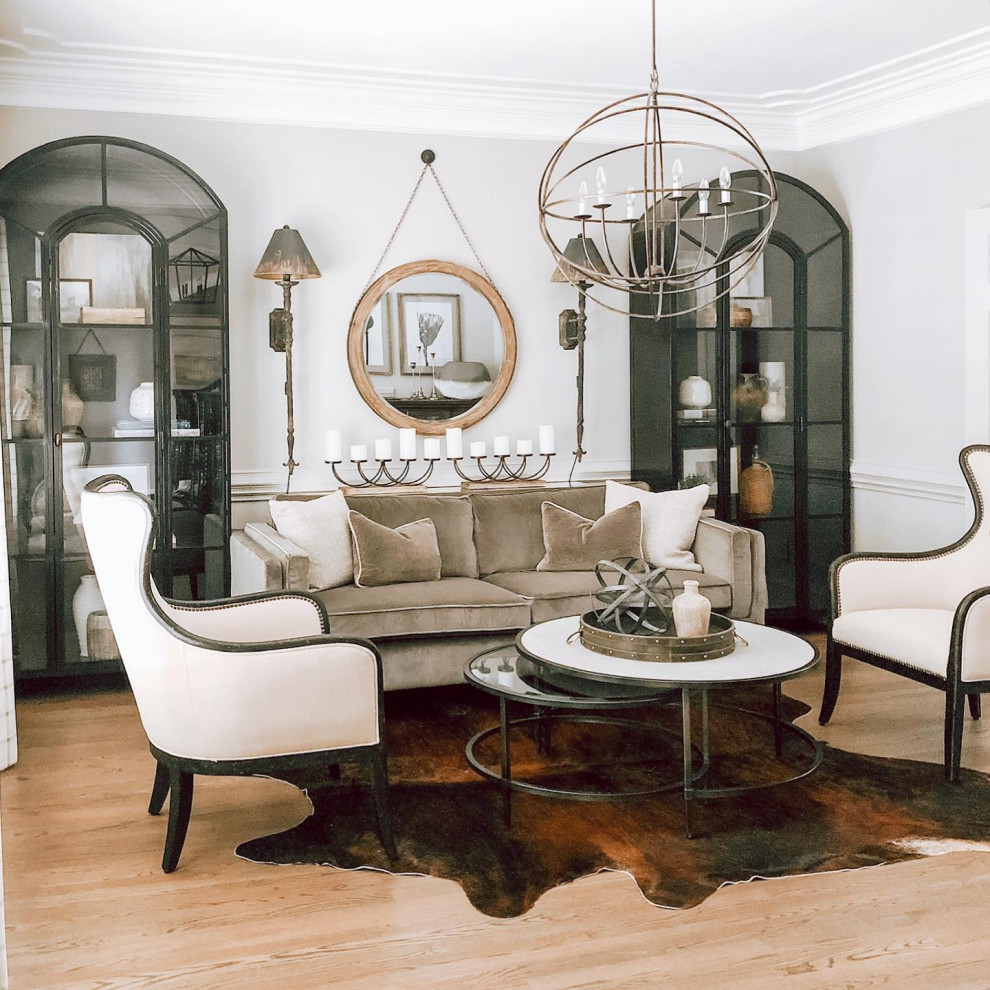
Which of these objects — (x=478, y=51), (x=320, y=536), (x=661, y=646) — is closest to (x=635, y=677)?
(x=661, y=646)

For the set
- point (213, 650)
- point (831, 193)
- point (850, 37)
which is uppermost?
point (850, 37)

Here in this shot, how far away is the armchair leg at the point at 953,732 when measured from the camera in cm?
336

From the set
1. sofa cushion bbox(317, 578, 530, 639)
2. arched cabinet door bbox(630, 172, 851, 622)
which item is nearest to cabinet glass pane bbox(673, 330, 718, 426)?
arched cabinet door bbox(630, 172, 851, 622)

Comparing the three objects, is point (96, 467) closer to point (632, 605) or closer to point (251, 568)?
point (251, 568)

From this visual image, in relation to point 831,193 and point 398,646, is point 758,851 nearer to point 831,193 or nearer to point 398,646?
point 398,646

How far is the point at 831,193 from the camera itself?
544cm

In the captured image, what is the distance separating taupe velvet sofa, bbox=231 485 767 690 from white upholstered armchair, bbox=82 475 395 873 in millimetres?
1052

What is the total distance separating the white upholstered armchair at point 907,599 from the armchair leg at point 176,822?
7.40 feet

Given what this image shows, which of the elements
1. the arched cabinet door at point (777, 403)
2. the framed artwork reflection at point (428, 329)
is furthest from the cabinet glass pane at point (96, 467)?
the arched cabinet door at point (777, 403)

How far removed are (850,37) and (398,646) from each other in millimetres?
2898

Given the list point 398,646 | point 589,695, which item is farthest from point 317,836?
point 398,646

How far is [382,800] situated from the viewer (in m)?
2.87

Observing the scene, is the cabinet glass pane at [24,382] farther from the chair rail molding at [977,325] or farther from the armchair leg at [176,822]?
the chair rail molding at [977,325]

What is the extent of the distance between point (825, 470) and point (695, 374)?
Answer: 2.68 ft
